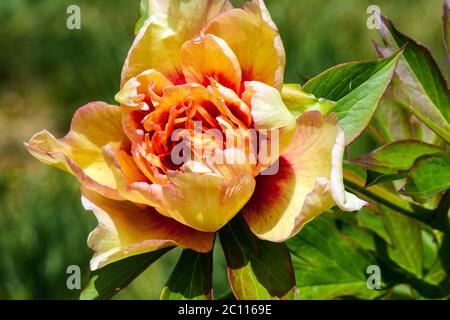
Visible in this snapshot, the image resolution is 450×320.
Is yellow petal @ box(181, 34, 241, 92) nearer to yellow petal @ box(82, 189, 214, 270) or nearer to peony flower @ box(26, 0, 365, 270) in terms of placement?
peony flower @ box(26, 0, 365, 270)

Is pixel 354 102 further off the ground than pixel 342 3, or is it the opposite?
pixel 342 3

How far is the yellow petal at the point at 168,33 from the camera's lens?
2.16 ft

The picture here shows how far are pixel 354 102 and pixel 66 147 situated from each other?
25cm

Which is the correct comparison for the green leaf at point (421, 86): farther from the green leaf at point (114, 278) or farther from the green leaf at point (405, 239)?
the green leaf at point (114, 278)

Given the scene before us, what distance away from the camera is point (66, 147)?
2.18ft

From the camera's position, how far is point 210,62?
0.66 meters

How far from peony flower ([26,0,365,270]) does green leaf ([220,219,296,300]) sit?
25 mm

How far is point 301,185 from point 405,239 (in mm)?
222

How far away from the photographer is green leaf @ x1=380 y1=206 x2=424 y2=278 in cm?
80

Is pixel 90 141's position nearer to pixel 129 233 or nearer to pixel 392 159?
pixel 129 233

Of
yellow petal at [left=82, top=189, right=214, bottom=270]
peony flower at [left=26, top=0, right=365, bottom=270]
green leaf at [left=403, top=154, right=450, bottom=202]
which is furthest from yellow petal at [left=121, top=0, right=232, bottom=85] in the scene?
green leaf at [left=403, top=154, right=450, bottom=202]

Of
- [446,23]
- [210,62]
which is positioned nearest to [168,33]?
[210,62]

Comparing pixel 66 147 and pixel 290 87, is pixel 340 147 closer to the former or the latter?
pixel 290 87

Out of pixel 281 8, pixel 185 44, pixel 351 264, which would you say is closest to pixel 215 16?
pixel 185 44
